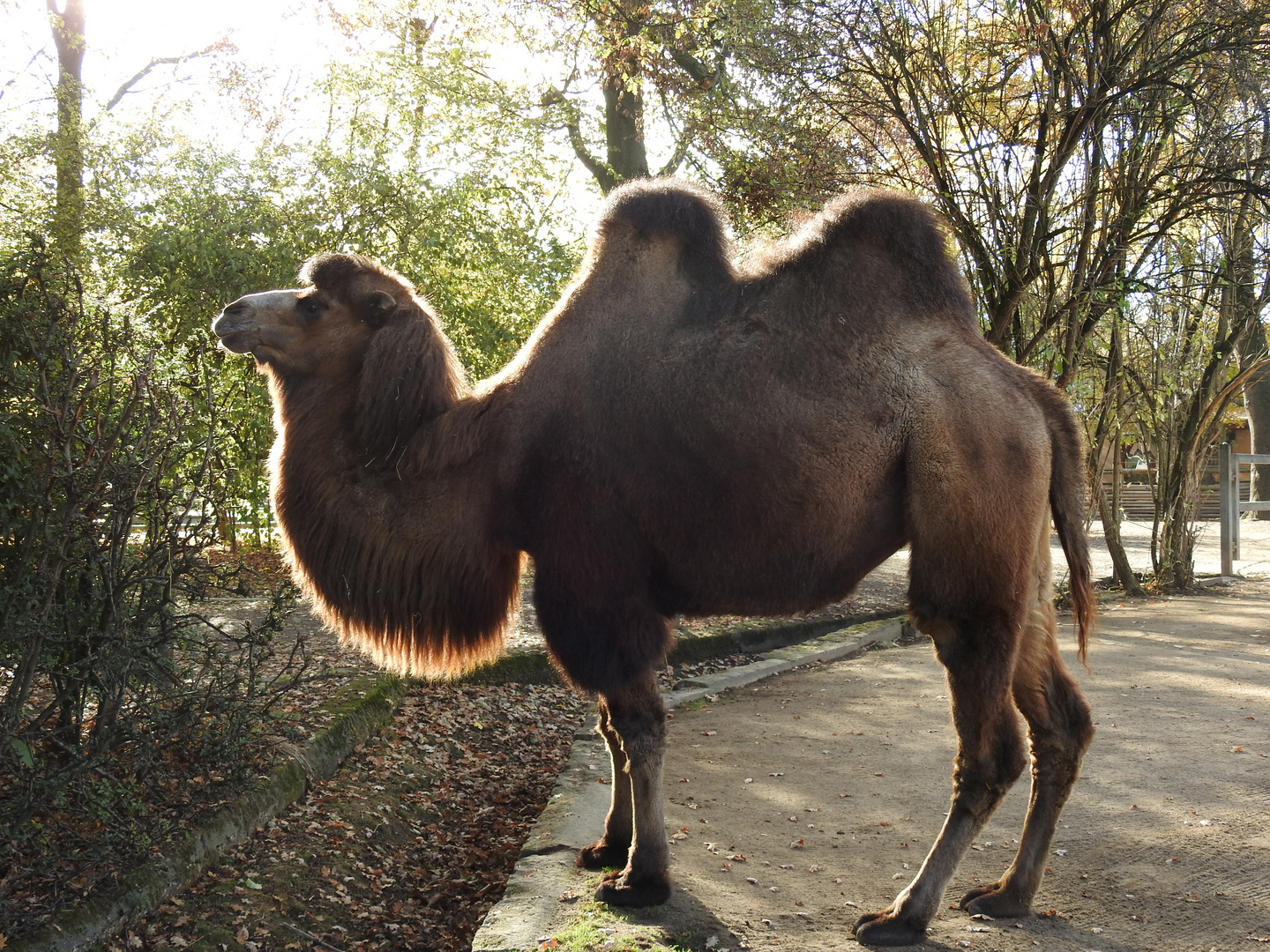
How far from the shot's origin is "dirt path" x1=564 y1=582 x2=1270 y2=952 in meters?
3.57

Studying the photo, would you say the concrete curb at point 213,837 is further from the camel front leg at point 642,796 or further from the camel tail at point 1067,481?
the camel tail at point 1067,481

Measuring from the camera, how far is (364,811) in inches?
179

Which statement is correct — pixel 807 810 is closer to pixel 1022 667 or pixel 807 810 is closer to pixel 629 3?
pixel 1022 667

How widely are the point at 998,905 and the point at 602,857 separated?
1492 mm

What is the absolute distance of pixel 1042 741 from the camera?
Result: 12.7 feet

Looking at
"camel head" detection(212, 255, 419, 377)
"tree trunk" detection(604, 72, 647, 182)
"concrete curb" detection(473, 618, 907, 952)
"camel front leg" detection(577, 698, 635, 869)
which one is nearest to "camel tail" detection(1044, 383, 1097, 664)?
"camel front leg" detection(577, 698, 635, 869)

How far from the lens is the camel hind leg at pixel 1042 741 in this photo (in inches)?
146

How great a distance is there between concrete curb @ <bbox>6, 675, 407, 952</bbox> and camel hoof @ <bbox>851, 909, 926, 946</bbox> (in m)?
2.34

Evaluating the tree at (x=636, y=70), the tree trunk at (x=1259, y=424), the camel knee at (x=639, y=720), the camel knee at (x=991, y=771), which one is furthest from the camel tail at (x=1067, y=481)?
the tree trunk at (x=1259, y=424)

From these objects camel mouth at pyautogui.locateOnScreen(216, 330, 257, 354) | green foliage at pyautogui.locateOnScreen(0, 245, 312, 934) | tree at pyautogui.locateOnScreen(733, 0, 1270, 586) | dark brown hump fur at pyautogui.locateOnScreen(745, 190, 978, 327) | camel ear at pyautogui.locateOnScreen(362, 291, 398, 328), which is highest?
tree at pyautogui.locateOnScreen(733, 0, 1270, 586)

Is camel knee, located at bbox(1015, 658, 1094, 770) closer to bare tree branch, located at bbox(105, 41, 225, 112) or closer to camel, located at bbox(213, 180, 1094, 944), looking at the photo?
camel, located at bbox(213, 180, 1094, 944)

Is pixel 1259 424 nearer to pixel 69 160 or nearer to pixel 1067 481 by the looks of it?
pixel 1067 481

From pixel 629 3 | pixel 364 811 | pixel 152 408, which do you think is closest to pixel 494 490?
pixel 152 408

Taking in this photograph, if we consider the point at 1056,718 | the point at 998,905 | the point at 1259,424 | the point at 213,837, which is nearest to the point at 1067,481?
the point at 1056,718
